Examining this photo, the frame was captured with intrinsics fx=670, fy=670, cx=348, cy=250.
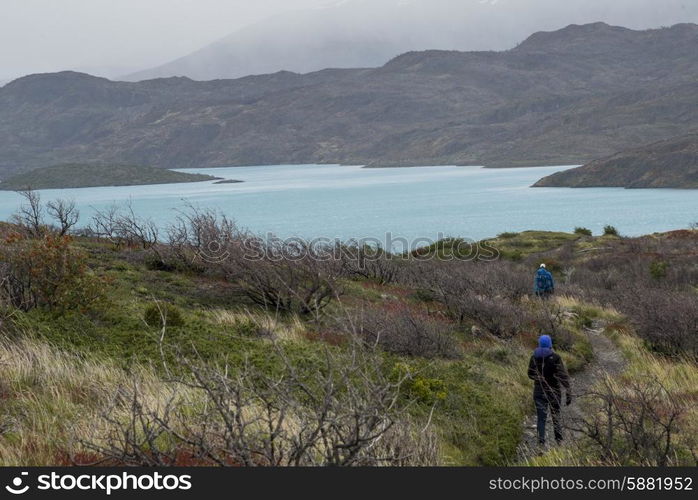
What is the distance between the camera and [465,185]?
15238cm

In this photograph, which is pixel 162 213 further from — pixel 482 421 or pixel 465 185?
pixel 482 421

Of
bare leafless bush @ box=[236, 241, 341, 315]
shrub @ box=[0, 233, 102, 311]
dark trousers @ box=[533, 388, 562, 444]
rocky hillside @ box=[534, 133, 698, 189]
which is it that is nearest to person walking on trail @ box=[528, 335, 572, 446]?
dark trousers @ box=[533, 388, 562, 444]

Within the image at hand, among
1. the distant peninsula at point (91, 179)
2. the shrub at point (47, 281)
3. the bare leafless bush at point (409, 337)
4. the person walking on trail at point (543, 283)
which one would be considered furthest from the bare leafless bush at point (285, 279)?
the distant peninsula at point (91, 179)

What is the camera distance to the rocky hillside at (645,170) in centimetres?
13400

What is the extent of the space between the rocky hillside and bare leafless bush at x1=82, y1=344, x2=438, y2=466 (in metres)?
139

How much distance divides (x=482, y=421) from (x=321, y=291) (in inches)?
312

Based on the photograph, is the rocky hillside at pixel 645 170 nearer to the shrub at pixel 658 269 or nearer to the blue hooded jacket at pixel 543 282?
the shrub at pixel 658 269

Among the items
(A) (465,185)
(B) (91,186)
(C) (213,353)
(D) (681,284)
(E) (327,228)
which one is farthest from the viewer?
(B) (91,186)

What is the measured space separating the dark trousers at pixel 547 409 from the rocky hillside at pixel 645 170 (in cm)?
13428

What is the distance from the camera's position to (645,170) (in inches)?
5546

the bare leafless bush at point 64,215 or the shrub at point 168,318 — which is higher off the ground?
the bare leafless bush at point 64,215

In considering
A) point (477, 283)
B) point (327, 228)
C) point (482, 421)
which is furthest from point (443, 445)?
point (327, 228)

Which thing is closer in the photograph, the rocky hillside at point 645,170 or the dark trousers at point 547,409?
the dark trousers at point 547,409

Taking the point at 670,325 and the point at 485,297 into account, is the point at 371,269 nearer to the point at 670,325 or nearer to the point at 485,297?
the point at 485,297
